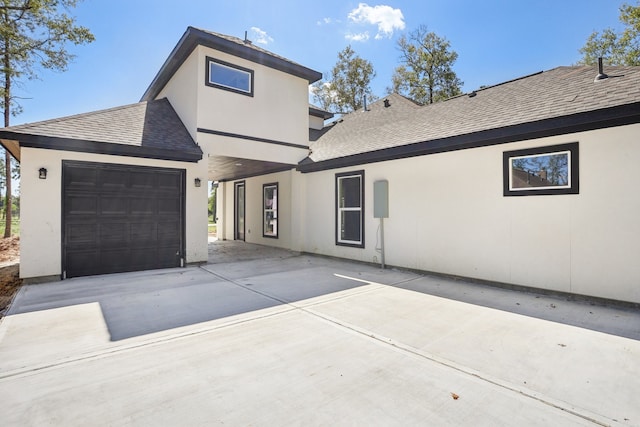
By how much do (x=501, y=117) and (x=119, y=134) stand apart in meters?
8.04

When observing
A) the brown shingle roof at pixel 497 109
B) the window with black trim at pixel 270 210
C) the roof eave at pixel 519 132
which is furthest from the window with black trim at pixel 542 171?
the window with black trim at pixel 270 210

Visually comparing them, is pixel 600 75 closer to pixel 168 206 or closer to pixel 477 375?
pixel 477 375

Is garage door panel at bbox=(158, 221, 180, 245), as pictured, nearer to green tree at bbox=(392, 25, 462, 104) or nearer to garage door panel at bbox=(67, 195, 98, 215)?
garage door panel at bbox=(67, 195, 98, 215)

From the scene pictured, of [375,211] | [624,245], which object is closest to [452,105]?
[375,211]

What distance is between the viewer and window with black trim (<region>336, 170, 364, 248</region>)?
8.45 m

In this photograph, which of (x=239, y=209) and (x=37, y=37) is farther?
(x=239, y=209)

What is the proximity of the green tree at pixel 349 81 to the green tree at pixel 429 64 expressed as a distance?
280 cm

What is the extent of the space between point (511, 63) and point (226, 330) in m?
18.1

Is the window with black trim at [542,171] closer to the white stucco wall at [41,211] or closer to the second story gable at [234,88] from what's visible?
the second story gable at [234,88]

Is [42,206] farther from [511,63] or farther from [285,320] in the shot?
[511,63]

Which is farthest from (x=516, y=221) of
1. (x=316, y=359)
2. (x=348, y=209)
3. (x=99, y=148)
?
(x=99, y=148)

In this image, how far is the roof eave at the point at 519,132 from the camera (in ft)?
14.2

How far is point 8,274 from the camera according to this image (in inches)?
266

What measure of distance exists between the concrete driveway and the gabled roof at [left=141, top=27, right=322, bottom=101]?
242 inches
